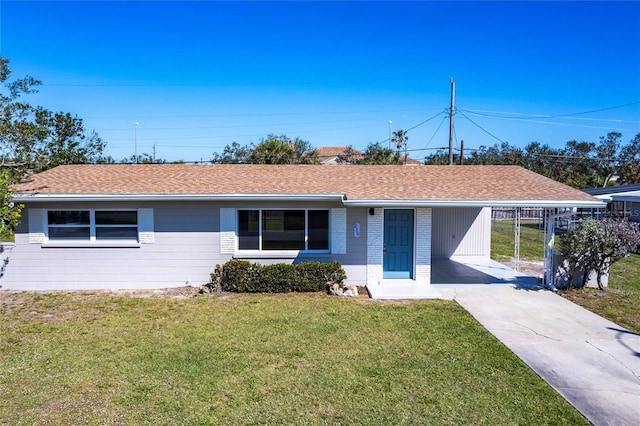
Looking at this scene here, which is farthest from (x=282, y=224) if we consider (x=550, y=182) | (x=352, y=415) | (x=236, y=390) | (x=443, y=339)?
(x=550, y=182)

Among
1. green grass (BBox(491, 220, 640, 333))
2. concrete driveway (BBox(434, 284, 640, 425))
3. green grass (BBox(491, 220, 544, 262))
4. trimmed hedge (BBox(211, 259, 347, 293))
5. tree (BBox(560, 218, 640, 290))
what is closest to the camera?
concrete driveway (BBox(434, 284, 640, 425))

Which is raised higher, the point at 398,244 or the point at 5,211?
the point at 5,211

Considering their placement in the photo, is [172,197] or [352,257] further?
[352,257]

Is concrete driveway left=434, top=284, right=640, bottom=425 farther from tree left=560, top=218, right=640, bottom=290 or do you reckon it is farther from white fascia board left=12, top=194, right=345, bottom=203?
white fascia board left=12, top=194, right=345, bottom=203

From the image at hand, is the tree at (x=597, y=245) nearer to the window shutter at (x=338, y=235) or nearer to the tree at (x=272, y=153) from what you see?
the window shutter at (x=338, y=235)

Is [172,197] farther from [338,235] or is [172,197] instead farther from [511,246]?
[511,246]

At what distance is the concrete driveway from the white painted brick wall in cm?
181

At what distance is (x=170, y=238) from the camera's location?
12.0m

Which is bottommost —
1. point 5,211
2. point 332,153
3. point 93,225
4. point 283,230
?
point 283,230

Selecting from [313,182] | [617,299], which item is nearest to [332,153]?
[313,182]

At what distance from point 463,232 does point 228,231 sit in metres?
9.85

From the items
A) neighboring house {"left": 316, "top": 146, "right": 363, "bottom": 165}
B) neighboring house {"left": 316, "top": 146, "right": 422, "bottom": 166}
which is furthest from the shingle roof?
neighboring house {"left": 316, "top": 146, "right": 363, "bottom": 165}

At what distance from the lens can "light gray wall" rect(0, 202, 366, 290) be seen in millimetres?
11977

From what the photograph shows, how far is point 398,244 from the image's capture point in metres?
12.4
